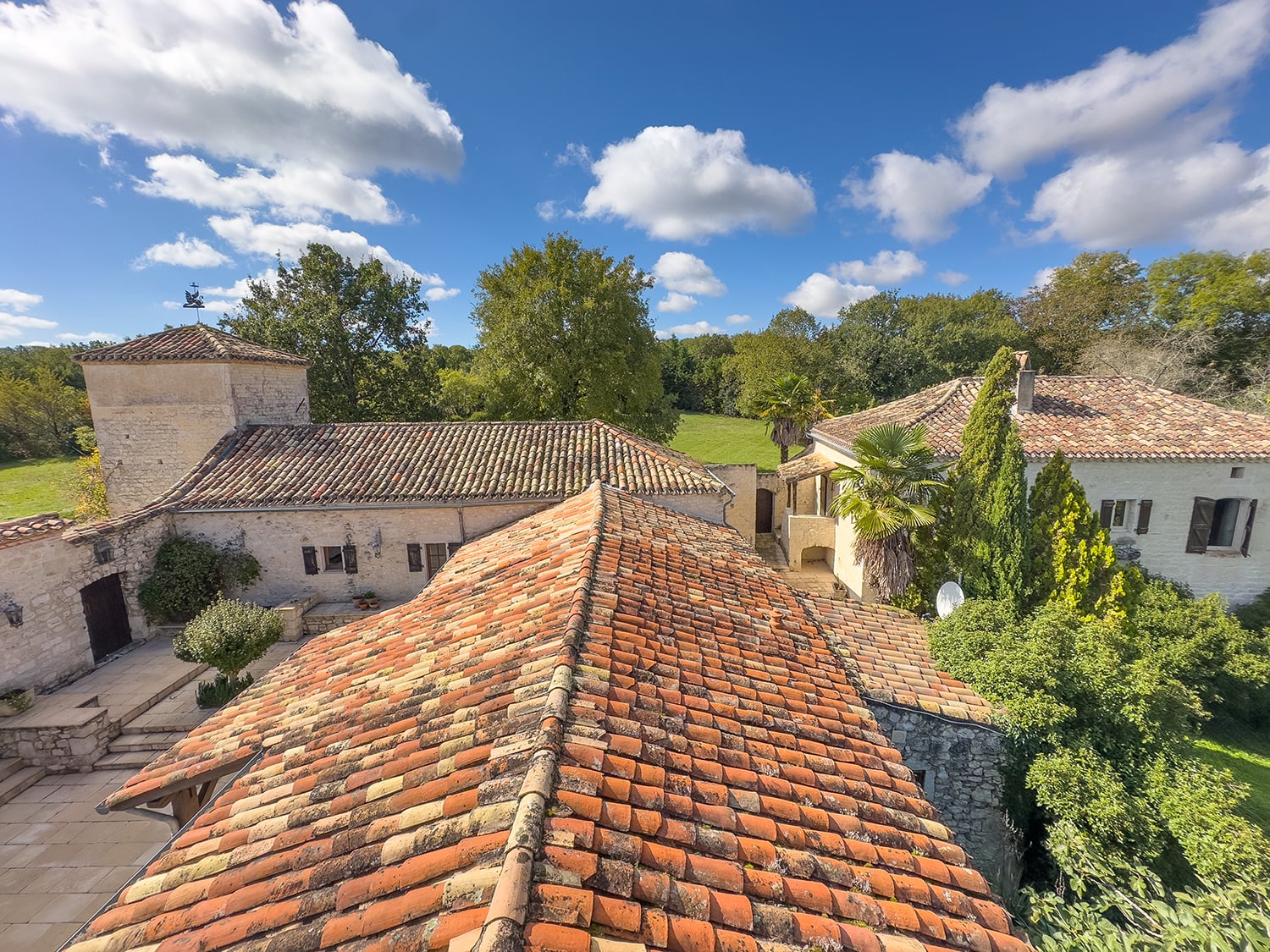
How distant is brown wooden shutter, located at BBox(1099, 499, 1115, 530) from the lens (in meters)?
16.0

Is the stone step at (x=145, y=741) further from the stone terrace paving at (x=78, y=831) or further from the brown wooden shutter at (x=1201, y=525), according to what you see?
the brown wooden shutter at (x=1201, y=525)

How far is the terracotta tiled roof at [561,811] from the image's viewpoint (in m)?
2.65

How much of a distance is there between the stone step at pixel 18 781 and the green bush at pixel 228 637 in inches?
108

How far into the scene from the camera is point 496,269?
27922mm

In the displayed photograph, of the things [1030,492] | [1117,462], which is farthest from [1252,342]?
[1030,492]

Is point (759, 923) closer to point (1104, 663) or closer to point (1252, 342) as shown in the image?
point (1104, 663)

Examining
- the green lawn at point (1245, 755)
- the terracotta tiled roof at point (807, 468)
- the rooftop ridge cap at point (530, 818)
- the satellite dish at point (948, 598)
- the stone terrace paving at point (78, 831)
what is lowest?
the green lawn at point (1245, 755)

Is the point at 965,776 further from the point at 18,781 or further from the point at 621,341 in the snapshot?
the point at 621,341

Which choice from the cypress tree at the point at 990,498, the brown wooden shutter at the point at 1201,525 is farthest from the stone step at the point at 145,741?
the brown wooden shutter at the point at 1201,525

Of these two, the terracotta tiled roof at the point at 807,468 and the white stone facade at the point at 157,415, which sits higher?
the white stone facade at the point at 157,415

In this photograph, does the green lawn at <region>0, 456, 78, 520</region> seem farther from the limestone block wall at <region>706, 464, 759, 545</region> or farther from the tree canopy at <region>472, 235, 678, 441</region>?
the limestone block wall at <region>706, 464, 759, 545</region>

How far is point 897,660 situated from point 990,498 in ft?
22.8

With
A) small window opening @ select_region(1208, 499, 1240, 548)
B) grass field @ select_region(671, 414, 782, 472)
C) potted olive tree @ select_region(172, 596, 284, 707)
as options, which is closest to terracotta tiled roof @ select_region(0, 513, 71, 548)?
potted olive tree @ select_region(172, 596, 284, 707)

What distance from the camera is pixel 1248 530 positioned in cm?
1634
